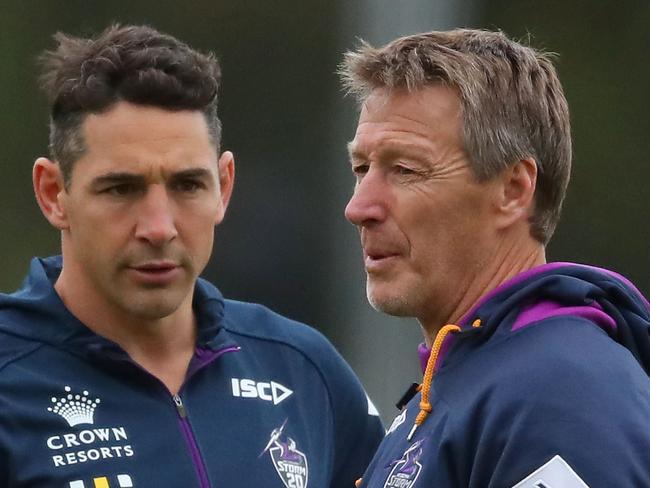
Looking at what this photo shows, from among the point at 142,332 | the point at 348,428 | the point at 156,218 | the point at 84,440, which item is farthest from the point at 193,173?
the point at 348,428

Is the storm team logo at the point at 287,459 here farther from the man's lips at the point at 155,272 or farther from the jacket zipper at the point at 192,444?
the man's lips at the point at 155,272

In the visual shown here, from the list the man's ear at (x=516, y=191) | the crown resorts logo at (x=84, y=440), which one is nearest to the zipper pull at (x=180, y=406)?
the crown resorts logo at (x=84, y=440)

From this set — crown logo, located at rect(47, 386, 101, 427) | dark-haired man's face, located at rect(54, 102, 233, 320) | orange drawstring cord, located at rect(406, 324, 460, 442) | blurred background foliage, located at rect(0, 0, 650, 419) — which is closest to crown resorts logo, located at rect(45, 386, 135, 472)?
crown logo, located at rect(47, 386, 101, 427)

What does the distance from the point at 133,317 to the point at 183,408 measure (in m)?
0.22

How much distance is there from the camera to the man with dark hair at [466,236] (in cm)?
260

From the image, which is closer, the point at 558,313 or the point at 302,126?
the point at 558,313

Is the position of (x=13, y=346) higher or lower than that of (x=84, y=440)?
higher

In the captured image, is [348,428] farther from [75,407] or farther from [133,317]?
[75,407]

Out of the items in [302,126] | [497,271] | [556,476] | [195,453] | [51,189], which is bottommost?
[556,476]

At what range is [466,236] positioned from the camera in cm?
284

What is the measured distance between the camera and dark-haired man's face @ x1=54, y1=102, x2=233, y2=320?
3.19m

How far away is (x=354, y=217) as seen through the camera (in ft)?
9.53

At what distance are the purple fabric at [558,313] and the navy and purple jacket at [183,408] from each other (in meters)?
0.85

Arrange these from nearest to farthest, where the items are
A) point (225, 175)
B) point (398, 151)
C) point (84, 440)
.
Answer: point (398, 151), point (84, 440), point (225, 175)
